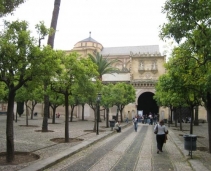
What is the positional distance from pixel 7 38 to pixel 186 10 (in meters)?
6.20

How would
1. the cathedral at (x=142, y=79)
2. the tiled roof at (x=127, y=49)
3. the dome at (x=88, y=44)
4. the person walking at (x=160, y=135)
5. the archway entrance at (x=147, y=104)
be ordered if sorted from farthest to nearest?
the tiled roof at (x=127, y=49)
the dome at (x=88, y=44)
the archway entrance at (x=147, y=104)
the cathedral at (x=142, y=79)
the person walking at (x=160, y=135)

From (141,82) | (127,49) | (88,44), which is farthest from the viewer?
(127,49)

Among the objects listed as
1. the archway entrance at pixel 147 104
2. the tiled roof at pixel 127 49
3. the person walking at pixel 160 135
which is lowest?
the person walking at pixel 160 135

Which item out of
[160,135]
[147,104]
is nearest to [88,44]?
[147,104]

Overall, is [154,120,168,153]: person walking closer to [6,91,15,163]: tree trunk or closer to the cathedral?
[6,91,15,163]: tree trunk

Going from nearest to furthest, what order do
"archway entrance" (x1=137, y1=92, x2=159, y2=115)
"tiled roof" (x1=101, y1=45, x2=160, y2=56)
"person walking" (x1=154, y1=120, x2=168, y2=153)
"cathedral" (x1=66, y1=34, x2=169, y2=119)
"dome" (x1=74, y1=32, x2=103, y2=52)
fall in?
"person walking" (x1=154, y1=120, x2=168, y2=153) < "cathedral" (x1=66, y1=34, x2=169, y2=119) < "archway entrance" (x1=137, y1=92, x2=159, y2=115) < "dome" (x1=74, y1=32, x2=103, y2=52) < "tiled roof" (x1=101, y1=45, x2=160, y2=56)

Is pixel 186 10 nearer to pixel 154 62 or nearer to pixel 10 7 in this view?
pixel 10 7

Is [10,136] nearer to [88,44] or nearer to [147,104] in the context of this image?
[147,104]

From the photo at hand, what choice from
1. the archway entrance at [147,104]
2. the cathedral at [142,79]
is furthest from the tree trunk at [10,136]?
the archway entrance at [147,104]

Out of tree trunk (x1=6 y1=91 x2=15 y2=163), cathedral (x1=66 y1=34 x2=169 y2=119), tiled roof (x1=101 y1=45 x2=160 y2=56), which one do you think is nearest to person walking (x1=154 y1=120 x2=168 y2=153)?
tree trunk (x1=6 y1=91 x2=15 y2=163)

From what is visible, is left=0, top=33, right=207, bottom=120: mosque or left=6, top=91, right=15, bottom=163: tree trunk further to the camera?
left=0, top=33, right=207, bottom=120: mosque

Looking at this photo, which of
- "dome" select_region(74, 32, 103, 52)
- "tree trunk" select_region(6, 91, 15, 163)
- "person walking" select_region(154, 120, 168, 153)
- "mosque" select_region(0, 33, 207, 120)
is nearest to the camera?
"tree trunk" select_region(6, 91, 15, 163)

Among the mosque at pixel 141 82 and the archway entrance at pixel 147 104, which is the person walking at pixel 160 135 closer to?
the mosque at pixel 141 82

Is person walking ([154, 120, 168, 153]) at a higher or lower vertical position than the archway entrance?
lower
